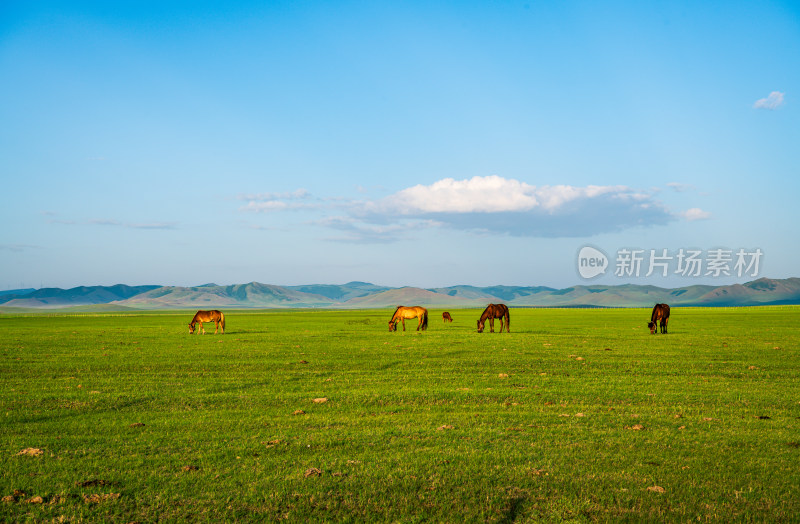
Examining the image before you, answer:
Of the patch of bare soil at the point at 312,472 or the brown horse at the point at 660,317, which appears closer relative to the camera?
the patch of bare soil at the point at 312,472

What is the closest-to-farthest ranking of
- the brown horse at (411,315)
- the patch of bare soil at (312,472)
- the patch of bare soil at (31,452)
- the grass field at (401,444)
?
the grass field at (401,444), the patch of bare soil at (312,472), the patch of bare soil at (31,452), the brown horse at (411,315)

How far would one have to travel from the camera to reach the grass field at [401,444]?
6.77 m

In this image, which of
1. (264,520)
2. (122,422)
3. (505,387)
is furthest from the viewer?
(505,387)

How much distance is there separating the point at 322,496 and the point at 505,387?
9173 mm

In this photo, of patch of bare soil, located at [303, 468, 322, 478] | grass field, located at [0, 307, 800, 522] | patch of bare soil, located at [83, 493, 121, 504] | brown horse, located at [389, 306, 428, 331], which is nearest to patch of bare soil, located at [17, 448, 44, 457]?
grass field, located at [0, 307, 800, 522]

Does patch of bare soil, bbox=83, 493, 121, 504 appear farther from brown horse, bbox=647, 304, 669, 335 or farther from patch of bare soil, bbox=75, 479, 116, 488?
brown horse, bbox=647, 304, 669, 335

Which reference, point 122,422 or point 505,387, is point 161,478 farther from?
point 505,387

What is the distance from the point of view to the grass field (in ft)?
22.2

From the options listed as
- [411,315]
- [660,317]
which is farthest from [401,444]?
[660,317]

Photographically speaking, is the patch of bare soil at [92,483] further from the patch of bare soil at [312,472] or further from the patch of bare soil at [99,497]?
the patch of bare soil at [312,472]

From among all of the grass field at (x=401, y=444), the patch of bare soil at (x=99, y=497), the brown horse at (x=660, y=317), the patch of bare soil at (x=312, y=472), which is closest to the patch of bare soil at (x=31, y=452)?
the grass field at (x=401, y=444)

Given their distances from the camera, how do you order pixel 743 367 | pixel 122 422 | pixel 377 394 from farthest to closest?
pixel 743 367 → pixel 377 394 → pixel 122 422

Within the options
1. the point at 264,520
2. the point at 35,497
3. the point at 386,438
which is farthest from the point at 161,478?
the point at 386,438

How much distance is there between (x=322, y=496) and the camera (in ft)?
23.0
